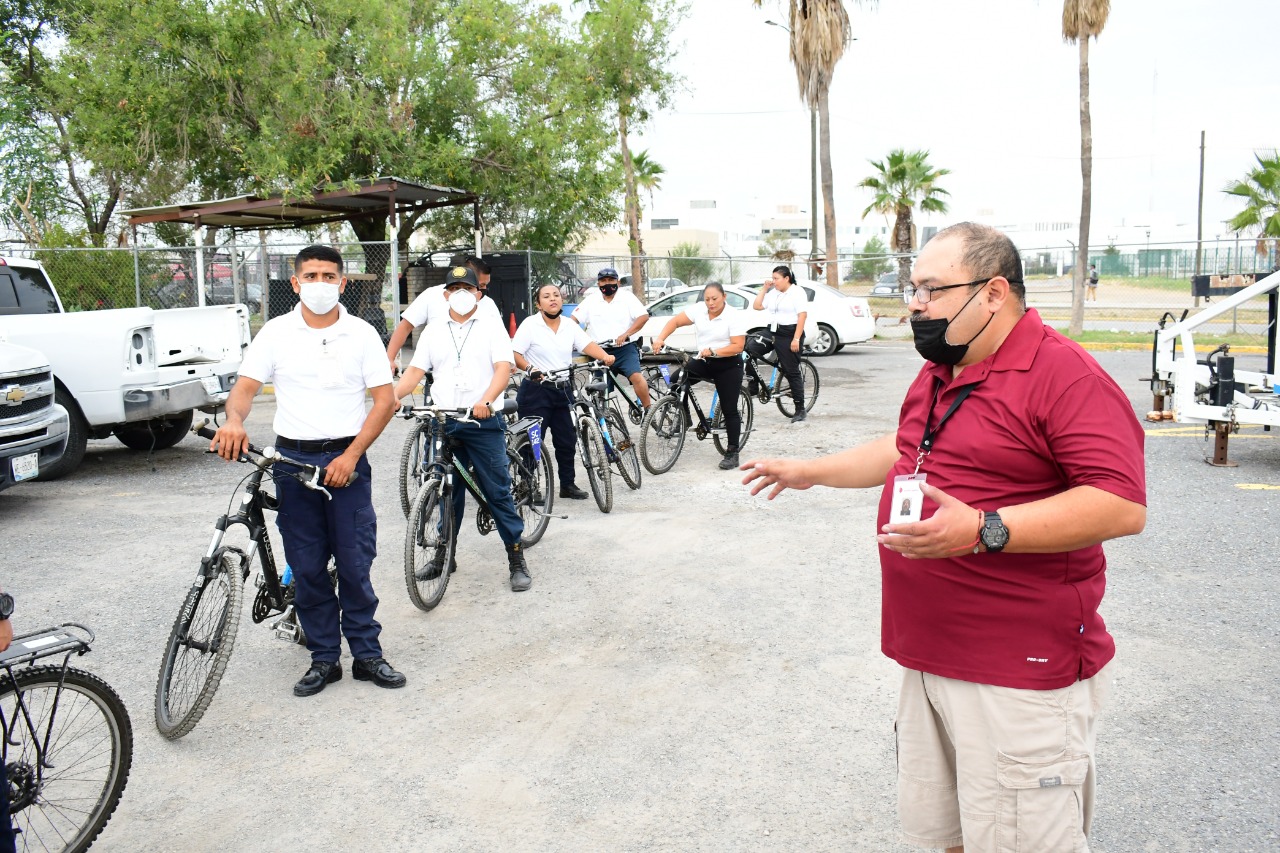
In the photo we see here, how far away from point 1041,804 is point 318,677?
11.6 ft

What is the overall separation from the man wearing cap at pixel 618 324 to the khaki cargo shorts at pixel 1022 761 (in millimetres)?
8057

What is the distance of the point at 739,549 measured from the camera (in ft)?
23.8

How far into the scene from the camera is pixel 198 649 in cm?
452

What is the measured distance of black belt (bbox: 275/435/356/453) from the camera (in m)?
4.86

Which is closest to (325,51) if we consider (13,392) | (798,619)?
(13,392)

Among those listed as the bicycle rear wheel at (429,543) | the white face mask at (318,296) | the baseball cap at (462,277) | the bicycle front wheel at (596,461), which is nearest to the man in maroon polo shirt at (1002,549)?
the white face mask at (318,296)

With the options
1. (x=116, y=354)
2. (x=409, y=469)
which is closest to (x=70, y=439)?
(x=116, y=354)

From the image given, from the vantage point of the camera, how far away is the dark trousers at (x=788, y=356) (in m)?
12.3

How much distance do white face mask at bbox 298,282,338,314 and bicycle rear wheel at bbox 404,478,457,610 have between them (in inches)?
58.6

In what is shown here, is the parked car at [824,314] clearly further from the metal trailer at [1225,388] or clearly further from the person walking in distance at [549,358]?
the person walking in distance at [549,358]

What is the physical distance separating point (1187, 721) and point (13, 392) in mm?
8351

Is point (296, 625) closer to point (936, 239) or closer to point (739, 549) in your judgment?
point (739, 549)

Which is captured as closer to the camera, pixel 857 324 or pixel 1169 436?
pixel 1169 436

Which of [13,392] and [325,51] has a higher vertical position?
[325,51]
